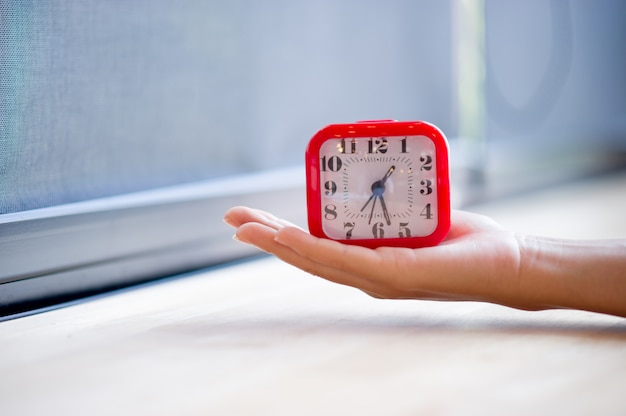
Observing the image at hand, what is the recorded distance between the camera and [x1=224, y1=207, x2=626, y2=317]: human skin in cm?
77

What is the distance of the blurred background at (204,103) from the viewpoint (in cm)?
102

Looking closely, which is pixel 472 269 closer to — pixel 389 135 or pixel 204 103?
pixel 389 135

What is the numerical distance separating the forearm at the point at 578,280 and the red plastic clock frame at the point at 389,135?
0.34 feet

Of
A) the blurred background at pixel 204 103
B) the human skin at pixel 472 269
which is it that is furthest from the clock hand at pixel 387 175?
the blurred background at pixel 204 103

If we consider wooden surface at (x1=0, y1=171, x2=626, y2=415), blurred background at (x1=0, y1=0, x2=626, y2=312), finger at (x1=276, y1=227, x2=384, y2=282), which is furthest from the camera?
blurred background at (x1=0, y1=0, x2=626, y2=312)

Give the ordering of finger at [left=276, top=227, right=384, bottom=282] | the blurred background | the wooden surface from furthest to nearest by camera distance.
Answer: the blurred background, finger at [left=276, top=227, right=384, bottom=282], the wooden surface

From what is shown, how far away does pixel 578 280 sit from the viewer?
780 millimetres

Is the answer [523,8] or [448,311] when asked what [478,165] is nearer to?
[523,8]

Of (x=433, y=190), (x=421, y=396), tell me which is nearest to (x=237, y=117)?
(x=433, y=190)

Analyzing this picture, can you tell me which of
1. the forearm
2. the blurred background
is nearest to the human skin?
the forearm

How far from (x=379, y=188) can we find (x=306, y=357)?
0.23 metres

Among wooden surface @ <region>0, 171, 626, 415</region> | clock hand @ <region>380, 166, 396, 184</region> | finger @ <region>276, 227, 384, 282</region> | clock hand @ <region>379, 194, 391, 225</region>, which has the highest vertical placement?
clock hand @ <region>380, 166, 396, 184</region>

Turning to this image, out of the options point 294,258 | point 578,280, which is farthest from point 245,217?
point 578,280

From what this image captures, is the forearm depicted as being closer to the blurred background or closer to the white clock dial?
the white clock dial
